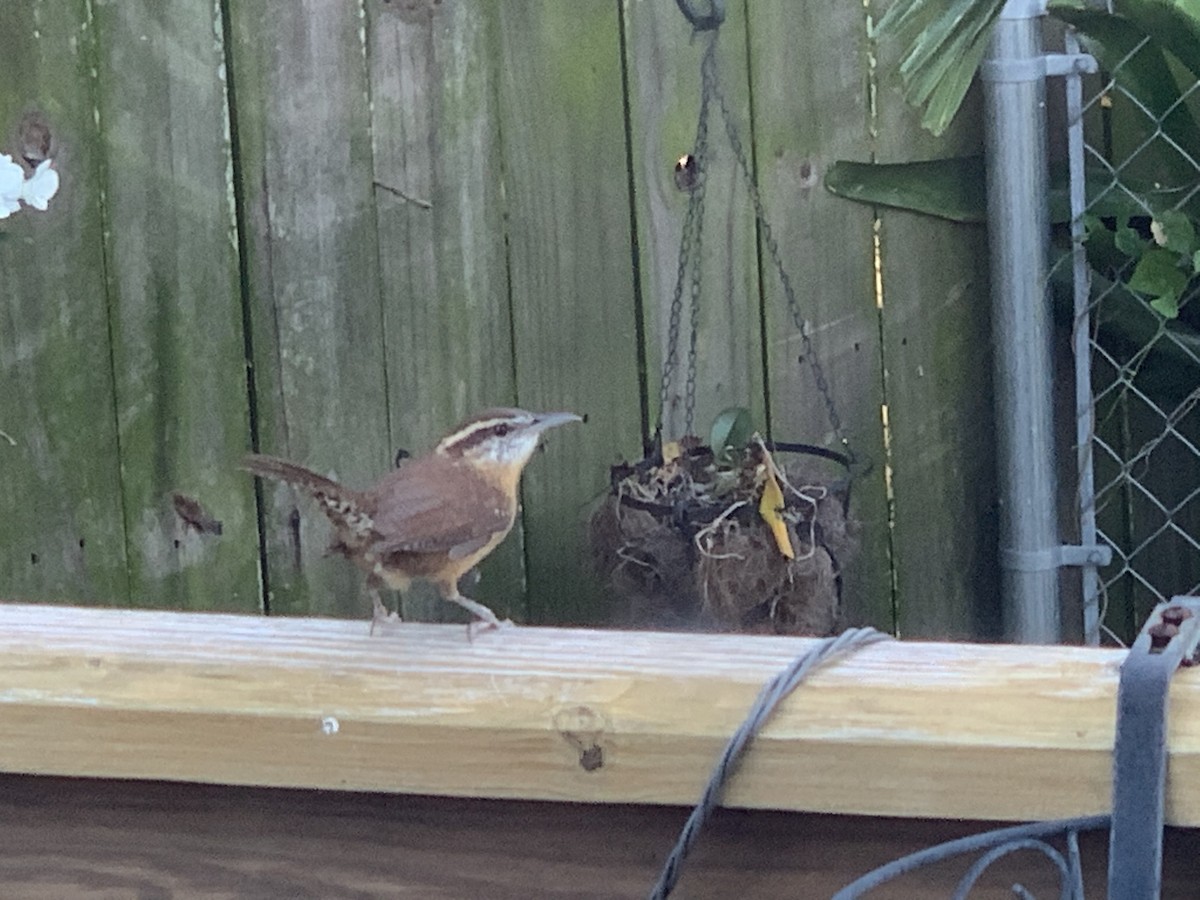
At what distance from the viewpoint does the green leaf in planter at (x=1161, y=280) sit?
86.5 inches

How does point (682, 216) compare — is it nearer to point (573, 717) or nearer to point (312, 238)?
point (312, 238)

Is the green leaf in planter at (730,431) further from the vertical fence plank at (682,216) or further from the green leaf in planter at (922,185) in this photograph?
the green leaf in planter at (922,185)

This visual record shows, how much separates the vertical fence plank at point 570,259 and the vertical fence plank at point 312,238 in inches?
8.7

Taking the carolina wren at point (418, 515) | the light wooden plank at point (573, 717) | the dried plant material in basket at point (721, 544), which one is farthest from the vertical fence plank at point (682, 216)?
the light wooden plank at point (573, 717)

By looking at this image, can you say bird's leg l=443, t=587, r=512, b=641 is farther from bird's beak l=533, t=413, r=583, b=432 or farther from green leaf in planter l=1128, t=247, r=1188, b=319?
green leaf in planter l=1128, t=247, r=1188, b=319

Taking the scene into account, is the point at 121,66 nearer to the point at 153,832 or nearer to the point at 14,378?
the point at 14,378

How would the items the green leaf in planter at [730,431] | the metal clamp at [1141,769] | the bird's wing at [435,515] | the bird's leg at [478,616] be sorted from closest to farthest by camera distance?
1. the metal clamp at [1141,769]
2. the bird's leg at [478,616]
3. the bird's wing at [435,515]
4. the green leaf in planter at [730,431]

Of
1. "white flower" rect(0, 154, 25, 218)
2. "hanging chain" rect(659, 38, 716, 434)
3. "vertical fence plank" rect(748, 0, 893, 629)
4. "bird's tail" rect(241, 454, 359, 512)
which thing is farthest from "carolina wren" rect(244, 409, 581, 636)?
"vertical fence plank" rect(748, 0, 893, 629)

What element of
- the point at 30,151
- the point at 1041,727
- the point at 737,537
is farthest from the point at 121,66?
the point at 1041,727

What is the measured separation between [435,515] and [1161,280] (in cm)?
111

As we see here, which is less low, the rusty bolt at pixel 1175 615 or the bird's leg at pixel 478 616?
the rusty bolt at pixel 1175 615

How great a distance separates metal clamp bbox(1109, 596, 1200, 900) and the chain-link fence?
1.52m

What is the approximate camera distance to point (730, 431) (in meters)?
2.34

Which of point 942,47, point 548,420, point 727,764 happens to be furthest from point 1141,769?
point 942,47
